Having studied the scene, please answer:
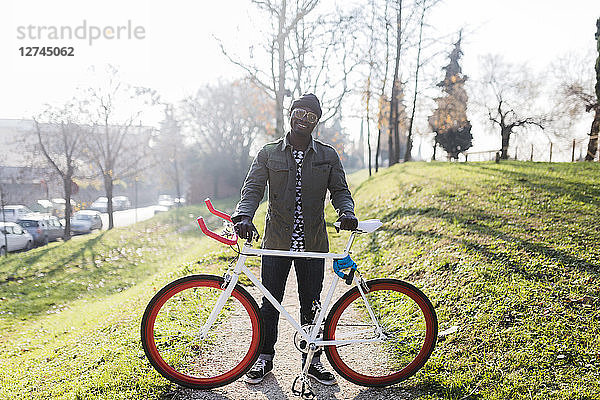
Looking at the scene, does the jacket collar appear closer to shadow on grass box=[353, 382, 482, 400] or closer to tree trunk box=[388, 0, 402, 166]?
shadow on grass box=[353, 382, 482, 400]

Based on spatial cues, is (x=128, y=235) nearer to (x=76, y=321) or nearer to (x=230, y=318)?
(x=76, y=321)

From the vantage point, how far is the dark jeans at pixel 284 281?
3.65 meters

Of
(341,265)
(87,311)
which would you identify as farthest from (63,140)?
(341,265)

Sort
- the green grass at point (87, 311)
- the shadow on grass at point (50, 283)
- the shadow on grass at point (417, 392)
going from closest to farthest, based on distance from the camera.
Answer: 1. the shadow on grass at point (417, 392)
2. the green grass at point (87, 311)
3. the shadow on grass at point (50, 283)

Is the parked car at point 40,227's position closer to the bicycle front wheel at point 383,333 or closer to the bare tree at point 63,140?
the bare tree at point 63,140

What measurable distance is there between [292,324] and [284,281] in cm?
36

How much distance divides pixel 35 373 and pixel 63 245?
53.9ft

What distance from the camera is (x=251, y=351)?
3629mm

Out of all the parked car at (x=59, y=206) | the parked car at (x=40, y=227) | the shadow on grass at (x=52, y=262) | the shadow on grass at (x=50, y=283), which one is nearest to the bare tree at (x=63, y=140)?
the parked car at (x=40, y=227)

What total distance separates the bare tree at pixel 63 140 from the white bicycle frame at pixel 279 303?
1990cm

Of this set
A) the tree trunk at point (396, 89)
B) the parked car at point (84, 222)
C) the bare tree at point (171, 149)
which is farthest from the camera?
the bare tree at point (171, 149)

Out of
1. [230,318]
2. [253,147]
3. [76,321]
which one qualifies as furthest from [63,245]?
[253,147]

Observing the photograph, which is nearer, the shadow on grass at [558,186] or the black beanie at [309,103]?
the black beanie at [309,103]

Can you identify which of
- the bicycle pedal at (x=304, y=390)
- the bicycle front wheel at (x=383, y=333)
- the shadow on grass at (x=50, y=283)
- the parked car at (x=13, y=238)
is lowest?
the shadow on grass at (x=50, y=283)
